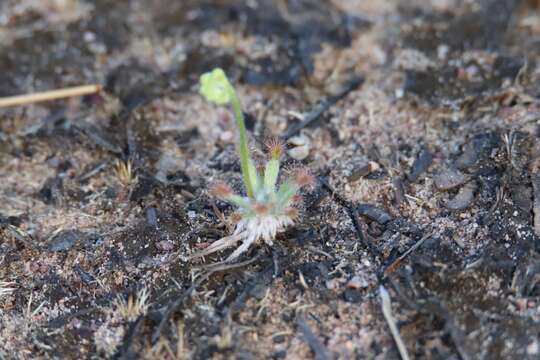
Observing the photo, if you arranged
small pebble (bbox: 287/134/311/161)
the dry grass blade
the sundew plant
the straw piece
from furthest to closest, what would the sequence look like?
the straw piece
small pebble (bbox: 287/134/311/161)
the sundew plant
the dry grass blade

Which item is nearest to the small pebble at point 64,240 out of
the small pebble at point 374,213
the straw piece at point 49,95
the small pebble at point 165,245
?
the small pebble at point 165,245

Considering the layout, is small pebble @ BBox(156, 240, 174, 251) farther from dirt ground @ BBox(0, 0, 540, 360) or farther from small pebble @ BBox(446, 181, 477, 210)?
small pebble @ BBox(446, 181, 477, 210)

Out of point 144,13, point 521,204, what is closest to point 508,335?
point 521,204

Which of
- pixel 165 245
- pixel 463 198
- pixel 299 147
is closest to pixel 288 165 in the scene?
pixel 299 147

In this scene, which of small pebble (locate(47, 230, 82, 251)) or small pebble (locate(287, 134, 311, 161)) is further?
small pebble (locate(287, 134, 311, 161))

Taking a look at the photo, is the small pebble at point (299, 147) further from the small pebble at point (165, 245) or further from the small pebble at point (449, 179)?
the small pebble at point (165, 245)

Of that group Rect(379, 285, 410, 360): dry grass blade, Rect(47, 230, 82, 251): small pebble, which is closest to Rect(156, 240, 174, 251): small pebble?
Rect(47, 230, 82, 251): small pebble
